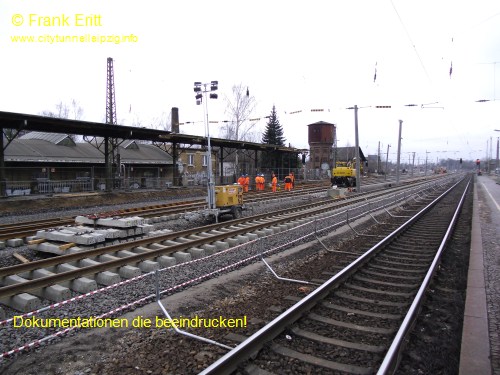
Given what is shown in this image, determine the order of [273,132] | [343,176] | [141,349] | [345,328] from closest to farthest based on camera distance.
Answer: [141,349] < [345,328] < [343,176] < [273,132]

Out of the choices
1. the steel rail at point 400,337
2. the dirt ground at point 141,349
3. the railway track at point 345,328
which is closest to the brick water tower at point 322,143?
the railway track at point 345,328

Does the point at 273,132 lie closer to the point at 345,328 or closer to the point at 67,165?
the point at 67,165

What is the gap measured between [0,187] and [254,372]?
72.0 ft

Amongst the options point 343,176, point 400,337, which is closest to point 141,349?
point 400,337

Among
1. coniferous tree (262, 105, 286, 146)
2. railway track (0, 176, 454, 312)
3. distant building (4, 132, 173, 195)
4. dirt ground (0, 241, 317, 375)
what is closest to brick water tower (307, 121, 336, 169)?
coniferous tree (262, 105, 286, 146)

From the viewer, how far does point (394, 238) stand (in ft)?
37.8

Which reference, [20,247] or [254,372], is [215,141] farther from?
[254,372]

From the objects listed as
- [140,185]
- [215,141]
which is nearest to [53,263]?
[215,141]

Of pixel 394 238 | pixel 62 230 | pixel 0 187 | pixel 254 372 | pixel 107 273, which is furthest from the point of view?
pixel 0 187

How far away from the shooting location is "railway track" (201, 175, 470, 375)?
13.6ft

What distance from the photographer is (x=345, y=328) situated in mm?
5137

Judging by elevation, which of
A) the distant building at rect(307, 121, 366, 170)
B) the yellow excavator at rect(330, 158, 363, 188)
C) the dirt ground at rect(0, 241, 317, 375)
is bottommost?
the dirt ground at rect(0, 241, 317, 375)

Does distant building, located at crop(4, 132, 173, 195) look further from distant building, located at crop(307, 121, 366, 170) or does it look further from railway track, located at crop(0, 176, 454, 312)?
distant building, located at crop(307, 121, 366, 170)

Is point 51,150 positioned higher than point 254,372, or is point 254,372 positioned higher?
point 51,150
